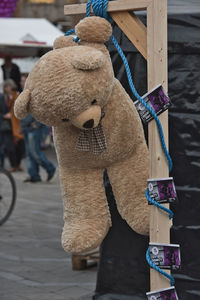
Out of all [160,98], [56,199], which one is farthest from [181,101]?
[56,199]

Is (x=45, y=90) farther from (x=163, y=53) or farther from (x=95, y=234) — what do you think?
(x=95, y=234)

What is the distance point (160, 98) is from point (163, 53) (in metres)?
0.23

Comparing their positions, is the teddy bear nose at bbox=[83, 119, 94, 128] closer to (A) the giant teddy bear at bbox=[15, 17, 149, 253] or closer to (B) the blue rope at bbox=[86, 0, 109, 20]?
(A) the giant teddy bear at bbox=[15, 17, 149, 253]

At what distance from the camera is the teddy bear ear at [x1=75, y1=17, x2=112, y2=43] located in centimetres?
322

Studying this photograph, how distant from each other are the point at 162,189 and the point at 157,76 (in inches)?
22.6

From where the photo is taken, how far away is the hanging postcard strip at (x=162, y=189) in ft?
10.5

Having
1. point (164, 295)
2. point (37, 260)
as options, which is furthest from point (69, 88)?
point (37, 260)

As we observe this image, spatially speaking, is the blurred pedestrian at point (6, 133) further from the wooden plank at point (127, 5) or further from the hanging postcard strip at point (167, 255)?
the hanging postcard strip at point (167, 255)

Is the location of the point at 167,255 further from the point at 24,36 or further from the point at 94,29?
the point at 24,36

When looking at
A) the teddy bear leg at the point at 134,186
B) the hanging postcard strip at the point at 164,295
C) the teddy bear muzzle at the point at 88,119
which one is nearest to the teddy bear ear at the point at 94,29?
the teddy bear muzzle at the point at 88,119

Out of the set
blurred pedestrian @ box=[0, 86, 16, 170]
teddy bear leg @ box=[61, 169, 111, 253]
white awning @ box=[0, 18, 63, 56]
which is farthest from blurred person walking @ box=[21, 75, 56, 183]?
teddy bear leg @ box=[61, 169, 111, 253]

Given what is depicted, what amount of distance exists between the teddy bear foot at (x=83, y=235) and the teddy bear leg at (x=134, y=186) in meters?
Answer: 0.18

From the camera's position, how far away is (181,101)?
378 cm

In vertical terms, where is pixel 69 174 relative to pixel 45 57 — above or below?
below
